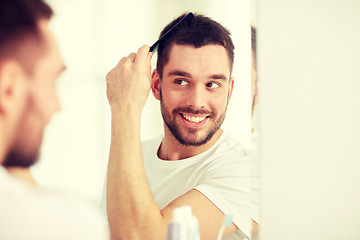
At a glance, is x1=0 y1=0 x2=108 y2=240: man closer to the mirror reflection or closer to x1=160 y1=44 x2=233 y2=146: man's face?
the mirror reflection

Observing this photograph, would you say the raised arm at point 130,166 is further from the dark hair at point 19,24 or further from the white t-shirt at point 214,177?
the dark hair at point 19,24

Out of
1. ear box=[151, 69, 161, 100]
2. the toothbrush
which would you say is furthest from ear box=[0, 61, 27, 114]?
the toothbrush

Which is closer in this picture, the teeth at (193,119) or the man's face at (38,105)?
the man's face at (38,105)

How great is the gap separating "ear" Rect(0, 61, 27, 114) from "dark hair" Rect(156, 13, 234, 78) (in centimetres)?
41

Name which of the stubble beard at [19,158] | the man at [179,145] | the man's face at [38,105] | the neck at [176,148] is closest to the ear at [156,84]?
the man at [179,145]

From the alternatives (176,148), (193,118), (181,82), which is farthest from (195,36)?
(176,148)

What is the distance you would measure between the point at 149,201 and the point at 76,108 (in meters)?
0.36

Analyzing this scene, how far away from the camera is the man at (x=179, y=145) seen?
1080mm

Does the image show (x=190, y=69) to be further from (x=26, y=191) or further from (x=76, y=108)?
(x=26, y=191)

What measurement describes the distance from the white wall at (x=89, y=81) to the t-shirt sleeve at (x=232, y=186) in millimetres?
246

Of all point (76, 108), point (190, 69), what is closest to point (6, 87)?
point (76, 108)

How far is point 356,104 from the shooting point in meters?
1.53

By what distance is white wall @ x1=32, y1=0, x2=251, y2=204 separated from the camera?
1013mm

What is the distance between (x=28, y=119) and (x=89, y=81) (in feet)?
0.66
